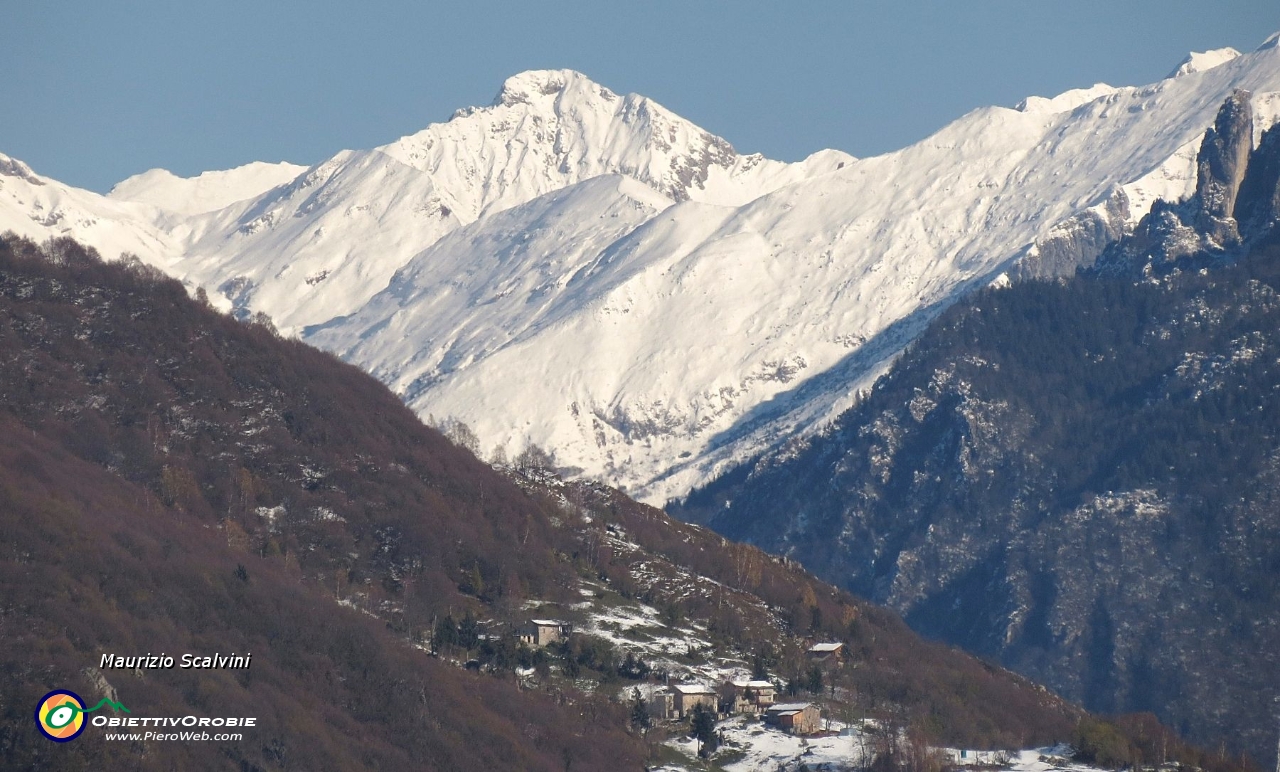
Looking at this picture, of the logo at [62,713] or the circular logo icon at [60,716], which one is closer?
the circular logo icon at [60,716]

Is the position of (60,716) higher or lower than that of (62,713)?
lower

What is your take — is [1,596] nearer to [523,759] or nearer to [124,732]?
[124,732]

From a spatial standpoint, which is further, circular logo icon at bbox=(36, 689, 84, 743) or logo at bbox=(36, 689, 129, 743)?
logo at bbox=(36, 689, 129, 743)

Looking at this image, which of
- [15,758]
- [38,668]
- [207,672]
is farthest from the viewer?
[207,672]

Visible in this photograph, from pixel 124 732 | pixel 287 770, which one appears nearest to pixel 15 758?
pixel 124 732

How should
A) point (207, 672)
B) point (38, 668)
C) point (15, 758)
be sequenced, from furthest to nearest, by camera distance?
1. point (207, 672)
2. point (38, 668)
3. point (15, 758)

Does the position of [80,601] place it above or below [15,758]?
above
